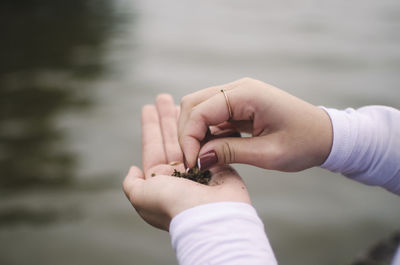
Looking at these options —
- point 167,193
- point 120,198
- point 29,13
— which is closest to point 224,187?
point 167,193

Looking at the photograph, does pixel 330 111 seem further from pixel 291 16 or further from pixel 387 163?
pixel 291 16

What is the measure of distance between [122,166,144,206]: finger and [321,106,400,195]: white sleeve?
700 millimetres

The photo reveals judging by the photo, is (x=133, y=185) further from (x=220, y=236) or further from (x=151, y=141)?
(x=220, y=236)

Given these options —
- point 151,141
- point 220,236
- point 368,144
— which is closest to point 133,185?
point 151,141

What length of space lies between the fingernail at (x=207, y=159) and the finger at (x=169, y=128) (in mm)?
307

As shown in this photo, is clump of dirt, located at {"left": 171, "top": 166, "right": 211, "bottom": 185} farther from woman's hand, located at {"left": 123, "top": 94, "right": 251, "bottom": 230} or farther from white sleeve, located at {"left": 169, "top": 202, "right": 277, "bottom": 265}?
white sleeve, located at {"left": 169, "top": 202, "right": 277, "bottom": 265}

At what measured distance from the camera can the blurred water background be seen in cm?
204

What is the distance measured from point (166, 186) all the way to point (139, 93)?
2202 mm

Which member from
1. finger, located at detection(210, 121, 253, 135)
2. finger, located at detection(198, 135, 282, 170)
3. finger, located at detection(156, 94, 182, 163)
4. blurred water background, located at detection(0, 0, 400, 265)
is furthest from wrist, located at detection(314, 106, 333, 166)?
blurred water background, located at detection(0, 0, 400, 265)

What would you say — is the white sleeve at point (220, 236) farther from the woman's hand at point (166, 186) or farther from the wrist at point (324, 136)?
the wrist at point (324, 136)

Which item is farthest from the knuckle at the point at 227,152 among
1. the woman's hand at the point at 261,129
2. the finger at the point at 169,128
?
the finger at the point at 169,128

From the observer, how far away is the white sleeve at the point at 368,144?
1170mm

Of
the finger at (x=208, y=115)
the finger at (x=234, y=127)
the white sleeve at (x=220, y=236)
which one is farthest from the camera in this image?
the finger at (x=234, y=127)

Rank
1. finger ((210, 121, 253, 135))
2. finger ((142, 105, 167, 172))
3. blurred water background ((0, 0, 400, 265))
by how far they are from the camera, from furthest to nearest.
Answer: blurred water background ((0, 0, 400, 265)) → finger ((142, 105, 167, 172)) → finger ((210, 121, 253, 135))
